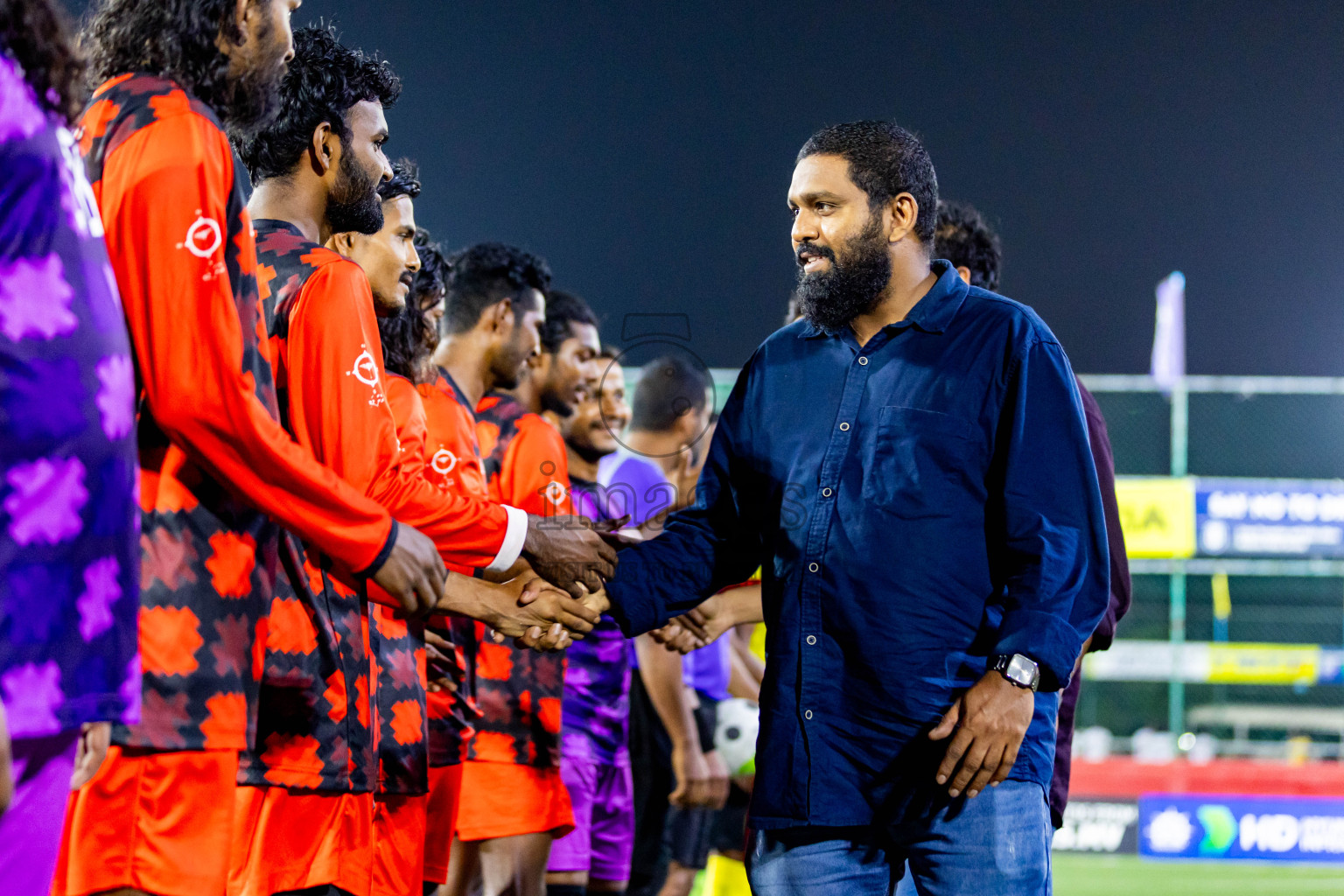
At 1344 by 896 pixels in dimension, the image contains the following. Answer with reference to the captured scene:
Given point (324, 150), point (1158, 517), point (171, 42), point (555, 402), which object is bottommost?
point (171, 42)

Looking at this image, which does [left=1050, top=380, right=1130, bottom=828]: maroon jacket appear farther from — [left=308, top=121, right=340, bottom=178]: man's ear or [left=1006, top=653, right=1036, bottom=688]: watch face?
[left=308, top=121, right=340, bottom=178]: man's ear

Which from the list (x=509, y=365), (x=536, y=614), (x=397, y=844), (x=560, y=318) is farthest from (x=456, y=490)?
(x=560, y=318)

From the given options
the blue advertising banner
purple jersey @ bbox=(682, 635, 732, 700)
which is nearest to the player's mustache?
purple jersey @ bbox=(682, 635, 732, 700)


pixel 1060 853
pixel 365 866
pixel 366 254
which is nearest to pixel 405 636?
pixel 365 866

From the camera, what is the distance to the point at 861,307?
272 cm

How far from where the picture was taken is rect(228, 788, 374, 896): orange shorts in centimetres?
239

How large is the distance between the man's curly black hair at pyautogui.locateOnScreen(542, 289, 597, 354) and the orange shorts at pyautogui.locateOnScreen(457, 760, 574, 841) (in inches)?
87.8

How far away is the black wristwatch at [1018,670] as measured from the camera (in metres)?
2.25

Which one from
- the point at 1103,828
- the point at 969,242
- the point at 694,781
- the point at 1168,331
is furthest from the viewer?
the point at 1168,331

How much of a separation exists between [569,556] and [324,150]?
1103 millimetres

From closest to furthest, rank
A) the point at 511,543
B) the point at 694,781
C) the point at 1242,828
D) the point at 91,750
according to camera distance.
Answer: the point at 91,750 < the point at 511,543 < the point at 694,781 < the point at 1242,828

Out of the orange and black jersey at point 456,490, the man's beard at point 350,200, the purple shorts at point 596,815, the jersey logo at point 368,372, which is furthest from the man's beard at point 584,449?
the jersey logo at point 368,372

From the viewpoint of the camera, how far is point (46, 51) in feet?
4.32

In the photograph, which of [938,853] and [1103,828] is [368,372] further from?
[1103,828]
